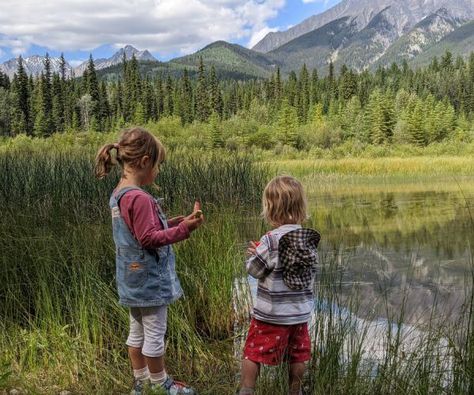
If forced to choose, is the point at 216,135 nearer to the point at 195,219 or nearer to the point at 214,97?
the point at 214,97

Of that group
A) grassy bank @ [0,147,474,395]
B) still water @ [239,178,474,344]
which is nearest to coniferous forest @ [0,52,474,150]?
still water @ [239,178,474,344]

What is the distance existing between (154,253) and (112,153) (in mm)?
641

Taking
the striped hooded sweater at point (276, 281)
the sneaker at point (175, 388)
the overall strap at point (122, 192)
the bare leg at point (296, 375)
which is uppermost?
the overall strap at point (122, 192)

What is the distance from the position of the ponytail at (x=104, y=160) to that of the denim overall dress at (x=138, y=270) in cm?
16

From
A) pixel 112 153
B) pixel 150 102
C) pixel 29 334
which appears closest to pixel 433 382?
pixel 112 153

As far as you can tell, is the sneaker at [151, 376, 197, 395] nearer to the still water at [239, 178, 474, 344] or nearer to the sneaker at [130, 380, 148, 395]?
the sneaker at [130, 380, 148, 395]

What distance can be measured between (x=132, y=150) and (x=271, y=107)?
259 feet

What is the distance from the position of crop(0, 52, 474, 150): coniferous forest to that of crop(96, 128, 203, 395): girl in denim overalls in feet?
165

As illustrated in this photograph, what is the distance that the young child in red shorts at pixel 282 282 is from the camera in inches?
102

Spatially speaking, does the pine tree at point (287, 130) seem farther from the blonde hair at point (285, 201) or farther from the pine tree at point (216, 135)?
the blonde hair at point (285, 201)

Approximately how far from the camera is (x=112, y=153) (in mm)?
2992

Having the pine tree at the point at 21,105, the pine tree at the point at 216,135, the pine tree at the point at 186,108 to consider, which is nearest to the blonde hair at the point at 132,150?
the pine tree at the point at 216,135

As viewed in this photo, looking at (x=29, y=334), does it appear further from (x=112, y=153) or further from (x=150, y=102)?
(x=150, y=102)

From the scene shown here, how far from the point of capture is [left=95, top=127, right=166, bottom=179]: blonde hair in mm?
2717
